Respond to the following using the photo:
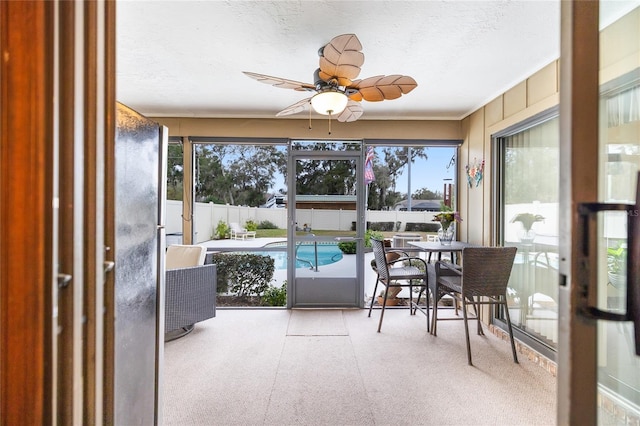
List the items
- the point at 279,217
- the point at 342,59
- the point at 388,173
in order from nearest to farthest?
the point at 342,59
the point at 279,217
the point at 388,173

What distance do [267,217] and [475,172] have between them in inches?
110

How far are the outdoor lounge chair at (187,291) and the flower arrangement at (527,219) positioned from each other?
327 cm

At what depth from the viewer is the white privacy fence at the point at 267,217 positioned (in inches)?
155

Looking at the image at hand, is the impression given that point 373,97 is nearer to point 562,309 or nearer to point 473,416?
point 562,309

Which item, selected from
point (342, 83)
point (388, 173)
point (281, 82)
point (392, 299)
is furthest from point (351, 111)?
point (392, 299)

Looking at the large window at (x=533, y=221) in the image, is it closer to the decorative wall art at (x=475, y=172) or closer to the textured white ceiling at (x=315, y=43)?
the decorative wall art at (x=475, y=172)

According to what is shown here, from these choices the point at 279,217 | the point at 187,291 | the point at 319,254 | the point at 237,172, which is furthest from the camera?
the point at 237,172

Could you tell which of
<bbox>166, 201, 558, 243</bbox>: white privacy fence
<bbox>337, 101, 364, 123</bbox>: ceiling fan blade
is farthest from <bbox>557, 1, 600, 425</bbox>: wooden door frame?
<bbox>166, 201, 558, 243</bbox>: white privacy fence

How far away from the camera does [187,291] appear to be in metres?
3.02

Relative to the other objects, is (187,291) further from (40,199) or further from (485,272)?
(485,272)

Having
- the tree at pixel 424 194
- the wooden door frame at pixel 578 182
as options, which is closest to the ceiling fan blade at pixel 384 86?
Answer: the wooden door frame at pixel 578 182

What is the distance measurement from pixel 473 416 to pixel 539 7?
8.52ft

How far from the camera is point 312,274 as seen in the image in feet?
12.9

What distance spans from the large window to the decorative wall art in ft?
0.82
